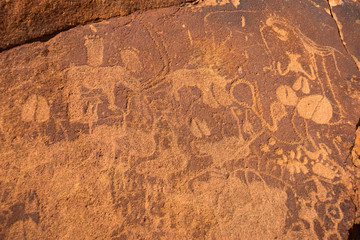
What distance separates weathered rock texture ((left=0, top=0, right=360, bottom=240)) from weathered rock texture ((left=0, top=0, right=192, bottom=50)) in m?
0.04

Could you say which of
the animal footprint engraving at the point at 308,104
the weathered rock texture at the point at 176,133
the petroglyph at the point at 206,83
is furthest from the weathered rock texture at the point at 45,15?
the animal footprint engraving at the point at 308,104

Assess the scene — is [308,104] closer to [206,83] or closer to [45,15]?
[206,83]

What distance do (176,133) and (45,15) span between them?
0.72m

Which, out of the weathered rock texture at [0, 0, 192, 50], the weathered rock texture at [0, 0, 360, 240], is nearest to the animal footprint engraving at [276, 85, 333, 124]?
the weathered rock texture at [0, 0, 360, 240]

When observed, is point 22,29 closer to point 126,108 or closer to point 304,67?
point 126,108

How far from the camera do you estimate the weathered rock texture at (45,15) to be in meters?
1.22

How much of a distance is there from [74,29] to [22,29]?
0.66 ft

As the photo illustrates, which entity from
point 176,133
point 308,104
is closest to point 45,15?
point 176,133

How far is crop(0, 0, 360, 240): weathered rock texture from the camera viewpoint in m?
1.12

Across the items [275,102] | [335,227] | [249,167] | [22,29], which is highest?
[22,29]

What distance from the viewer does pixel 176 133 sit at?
1.28m

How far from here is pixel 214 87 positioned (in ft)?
4.59

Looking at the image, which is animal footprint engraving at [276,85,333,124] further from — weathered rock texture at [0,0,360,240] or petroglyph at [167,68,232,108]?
petroglyph at [167,68,232,108]

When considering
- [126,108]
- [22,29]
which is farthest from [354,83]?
[22,29]
